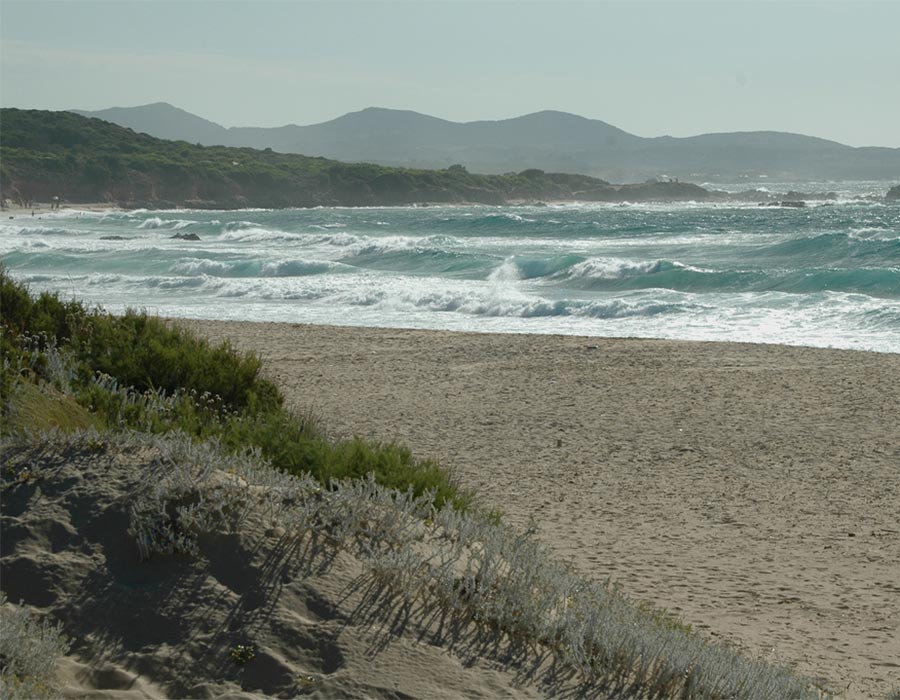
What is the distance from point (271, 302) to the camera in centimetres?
2598

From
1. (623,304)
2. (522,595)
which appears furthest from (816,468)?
(623,304)

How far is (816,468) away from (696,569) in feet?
10.2

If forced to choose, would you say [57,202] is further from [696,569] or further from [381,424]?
[696,569]

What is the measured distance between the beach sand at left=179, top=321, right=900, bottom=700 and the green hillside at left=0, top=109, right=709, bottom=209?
238ft

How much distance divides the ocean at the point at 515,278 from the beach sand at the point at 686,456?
14.7 ft

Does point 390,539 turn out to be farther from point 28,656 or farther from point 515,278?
point 515,278

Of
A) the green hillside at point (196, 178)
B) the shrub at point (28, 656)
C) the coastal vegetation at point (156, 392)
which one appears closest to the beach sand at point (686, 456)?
the coastal vegetation at point (156, 392)

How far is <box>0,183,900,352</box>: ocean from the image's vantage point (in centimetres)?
2150

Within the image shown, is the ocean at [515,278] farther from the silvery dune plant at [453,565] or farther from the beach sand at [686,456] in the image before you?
the silvery dune plant at [453,565]

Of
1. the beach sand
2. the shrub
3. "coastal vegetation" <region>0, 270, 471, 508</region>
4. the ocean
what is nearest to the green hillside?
the ocean

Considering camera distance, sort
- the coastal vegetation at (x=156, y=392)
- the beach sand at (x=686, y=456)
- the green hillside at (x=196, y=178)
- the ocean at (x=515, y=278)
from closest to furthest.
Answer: the coastal vegetation at (x=156, y=392)
the beach sand at (x=686, y=456)
the ocean at (x=515, y=278)
the green hillside at (x=196, y=178)

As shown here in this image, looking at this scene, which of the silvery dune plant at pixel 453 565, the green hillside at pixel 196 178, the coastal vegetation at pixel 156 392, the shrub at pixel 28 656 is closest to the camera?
the shrub at pixel 28 656

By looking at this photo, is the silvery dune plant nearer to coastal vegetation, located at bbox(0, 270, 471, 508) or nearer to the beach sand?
coastal vegetation, located at bbox(0, 270, 471, 508)

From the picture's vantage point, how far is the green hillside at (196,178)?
8806cm
